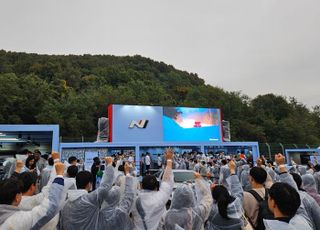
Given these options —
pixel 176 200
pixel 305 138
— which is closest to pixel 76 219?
pixel 176 200

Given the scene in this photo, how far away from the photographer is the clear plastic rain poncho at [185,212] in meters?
3.20

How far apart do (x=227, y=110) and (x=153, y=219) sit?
42117 mm

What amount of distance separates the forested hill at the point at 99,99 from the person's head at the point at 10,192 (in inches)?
1318

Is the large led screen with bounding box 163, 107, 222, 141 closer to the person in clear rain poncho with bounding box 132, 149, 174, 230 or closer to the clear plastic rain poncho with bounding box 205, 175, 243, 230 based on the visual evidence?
the person in clear rain poncho with bounding box 132, 149, 174, 230

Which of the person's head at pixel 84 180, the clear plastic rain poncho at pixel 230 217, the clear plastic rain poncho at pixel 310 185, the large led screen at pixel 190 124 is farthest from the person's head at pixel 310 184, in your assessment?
the large led screen at pixel 190 124

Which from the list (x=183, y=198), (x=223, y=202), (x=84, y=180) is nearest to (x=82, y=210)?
(x=84, y=180)

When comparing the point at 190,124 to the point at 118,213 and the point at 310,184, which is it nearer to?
the point at 310,184

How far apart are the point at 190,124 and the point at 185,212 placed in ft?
71.3

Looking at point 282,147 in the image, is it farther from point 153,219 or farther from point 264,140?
point 153,219

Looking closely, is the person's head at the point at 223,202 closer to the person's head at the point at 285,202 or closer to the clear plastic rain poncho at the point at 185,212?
the clear plastic rain poncho at the point at 185,212

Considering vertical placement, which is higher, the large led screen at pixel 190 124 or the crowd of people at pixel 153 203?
the large led screen at pixel 190 124

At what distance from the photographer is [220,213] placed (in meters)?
3.23

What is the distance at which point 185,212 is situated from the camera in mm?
3238

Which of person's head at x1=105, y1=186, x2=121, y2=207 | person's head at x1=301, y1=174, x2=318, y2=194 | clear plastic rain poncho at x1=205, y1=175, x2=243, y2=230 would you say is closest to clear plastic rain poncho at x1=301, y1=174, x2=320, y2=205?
person's head at x1=301, y1=174, x2=318, y2=194
